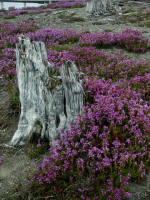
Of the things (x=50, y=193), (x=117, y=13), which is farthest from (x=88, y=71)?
(x=117, y=13)

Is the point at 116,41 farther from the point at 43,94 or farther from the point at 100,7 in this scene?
the point at 100,7

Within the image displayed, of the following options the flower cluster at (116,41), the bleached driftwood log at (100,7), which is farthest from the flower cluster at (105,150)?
the bleached driftwood log at (100,7)

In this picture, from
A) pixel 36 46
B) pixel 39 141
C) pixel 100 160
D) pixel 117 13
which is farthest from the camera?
pixel 117 13

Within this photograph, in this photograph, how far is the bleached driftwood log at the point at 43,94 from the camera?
4254 mm

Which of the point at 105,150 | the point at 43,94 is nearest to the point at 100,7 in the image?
the point at 43,94

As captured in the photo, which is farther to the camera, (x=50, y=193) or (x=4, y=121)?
(x=4, y=121)

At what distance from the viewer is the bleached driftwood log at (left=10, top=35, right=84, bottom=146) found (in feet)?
14.0

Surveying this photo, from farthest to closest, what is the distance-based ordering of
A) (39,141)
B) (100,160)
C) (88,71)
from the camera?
1. (88,71)
2. (39,141)
3. (100,160)

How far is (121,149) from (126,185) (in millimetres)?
602

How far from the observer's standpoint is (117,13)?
65.7 ft

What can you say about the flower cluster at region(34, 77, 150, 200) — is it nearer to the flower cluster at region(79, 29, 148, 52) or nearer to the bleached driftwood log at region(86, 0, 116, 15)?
the flower cluster at region(79, 29, 148, 52)

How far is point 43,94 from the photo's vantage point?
440 cm

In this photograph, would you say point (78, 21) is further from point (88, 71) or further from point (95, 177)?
point (95, 177)

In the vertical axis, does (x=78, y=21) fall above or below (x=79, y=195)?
above
